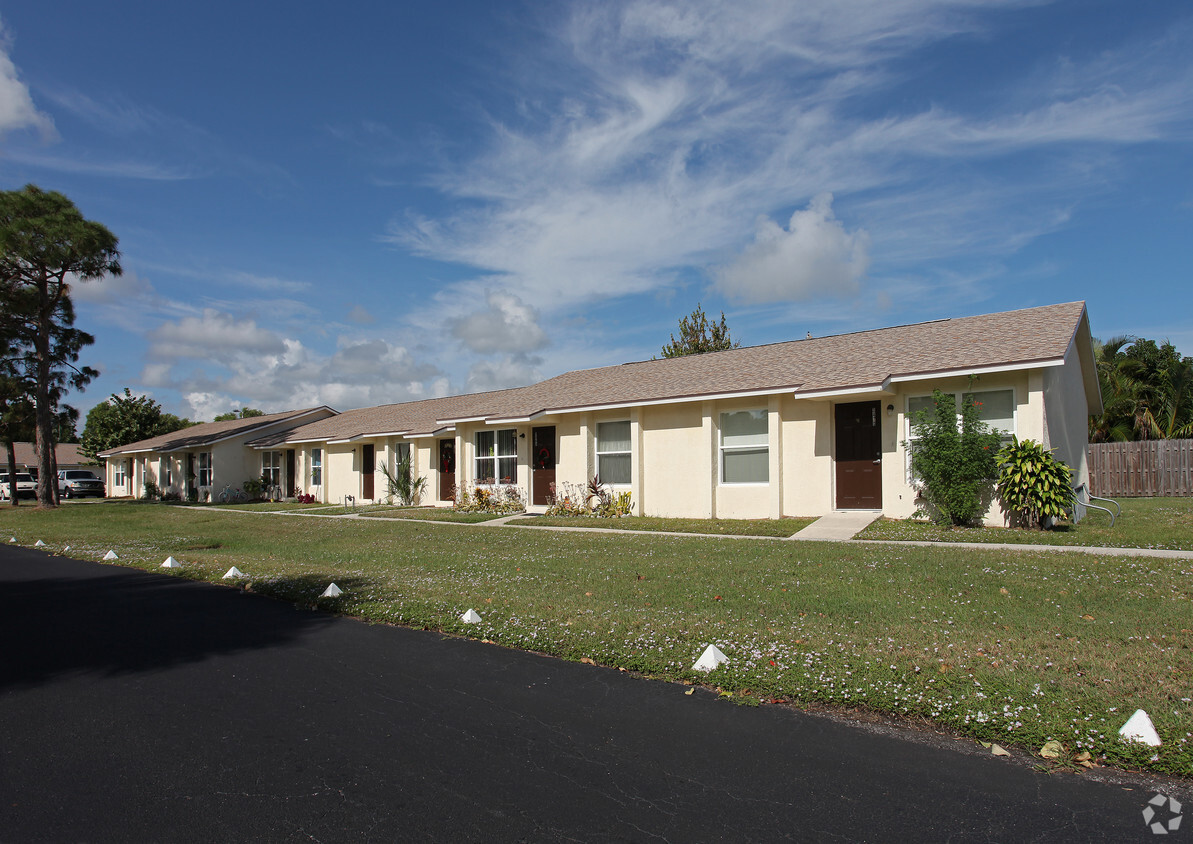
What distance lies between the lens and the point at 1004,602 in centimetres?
745

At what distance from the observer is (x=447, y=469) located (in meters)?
25.2

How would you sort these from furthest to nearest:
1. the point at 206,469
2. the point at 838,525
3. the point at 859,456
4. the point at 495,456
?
the point at 206,469
the point at 495,456
the point at 859,456
the point at 838,525

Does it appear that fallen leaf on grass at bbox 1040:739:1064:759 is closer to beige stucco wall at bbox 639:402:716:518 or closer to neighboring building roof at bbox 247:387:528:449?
beige stucco wall at bbox 639:402:716:518

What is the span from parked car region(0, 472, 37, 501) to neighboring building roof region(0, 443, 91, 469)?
1092cm

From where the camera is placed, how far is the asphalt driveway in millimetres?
3516

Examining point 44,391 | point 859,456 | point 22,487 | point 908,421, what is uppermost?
point 44,391

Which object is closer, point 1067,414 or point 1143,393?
point 1067,414

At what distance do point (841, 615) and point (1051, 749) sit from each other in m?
2.90

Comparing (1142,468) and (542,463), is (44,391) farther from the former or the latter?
(1142,468)

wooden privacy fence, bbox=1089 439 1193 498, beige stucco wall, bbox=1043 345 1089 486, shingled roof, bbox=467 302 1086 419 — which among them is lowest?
wooden privacy fence, bbox=1089 439 1193 498

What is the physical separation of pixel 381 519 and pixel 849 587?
607 inches

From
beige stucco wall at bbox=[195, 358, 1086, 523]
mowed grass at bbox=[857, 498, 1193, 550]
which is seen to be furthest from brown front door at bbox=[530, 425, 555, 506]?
mowed grass at bbox=[857, 498, 1193, 550]

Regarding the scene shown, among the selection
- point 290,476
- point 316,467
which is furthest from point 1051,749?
point 290,476

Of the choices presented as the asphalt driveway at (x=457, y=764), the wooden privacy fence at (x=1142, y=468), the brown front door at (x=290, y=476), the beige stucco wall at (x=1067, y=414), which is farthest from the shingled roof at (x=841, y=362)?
the brown front door at (x=290, y=476)
